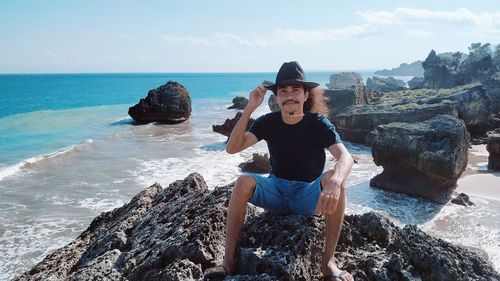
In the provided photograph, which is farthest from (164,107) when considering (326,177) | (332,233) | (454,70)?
(454,70)

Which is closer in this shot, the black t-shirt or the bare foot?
the bare foot

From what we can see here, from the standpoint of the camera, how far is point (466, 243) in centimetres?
970

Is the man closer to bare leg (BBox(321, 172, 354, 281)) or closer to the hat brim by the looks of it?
→ the hat brim

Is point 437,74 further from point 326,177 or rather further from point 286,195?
point 326,177

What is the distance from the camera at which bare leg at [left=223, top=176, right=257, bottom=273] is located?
373 cm

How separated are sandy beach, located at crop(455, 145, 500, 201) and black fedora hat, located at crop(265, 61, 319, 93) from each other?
37.0 ft

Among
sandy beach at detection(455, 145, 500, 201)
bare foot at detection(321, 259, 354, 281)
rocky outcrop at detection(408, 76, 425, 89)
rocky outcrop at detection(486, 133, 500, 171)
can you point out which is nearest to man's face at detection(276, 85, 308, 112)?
bare foot at detection(321, 259, 354, 281)

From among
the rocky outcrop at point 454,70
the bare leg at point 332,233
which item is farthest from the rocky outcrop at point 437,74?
the bare leg at point 332,233

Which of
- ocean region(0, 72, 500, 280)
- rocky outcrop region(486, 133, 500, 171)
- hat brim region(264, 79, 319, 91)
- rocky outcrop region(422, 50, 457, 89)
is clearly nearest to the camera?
hat brim region(264, 79, 319, 91)

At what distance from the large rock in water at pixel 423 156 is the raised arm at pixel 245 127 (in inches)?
400

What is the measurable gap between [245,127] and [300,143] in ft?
1.74

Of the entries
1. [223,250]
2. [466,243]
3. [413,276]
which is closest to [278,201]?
[223,250]

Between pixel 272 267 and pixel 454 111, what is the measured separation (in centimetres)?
2246

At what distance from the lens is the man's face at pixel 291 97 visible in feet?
13.3
